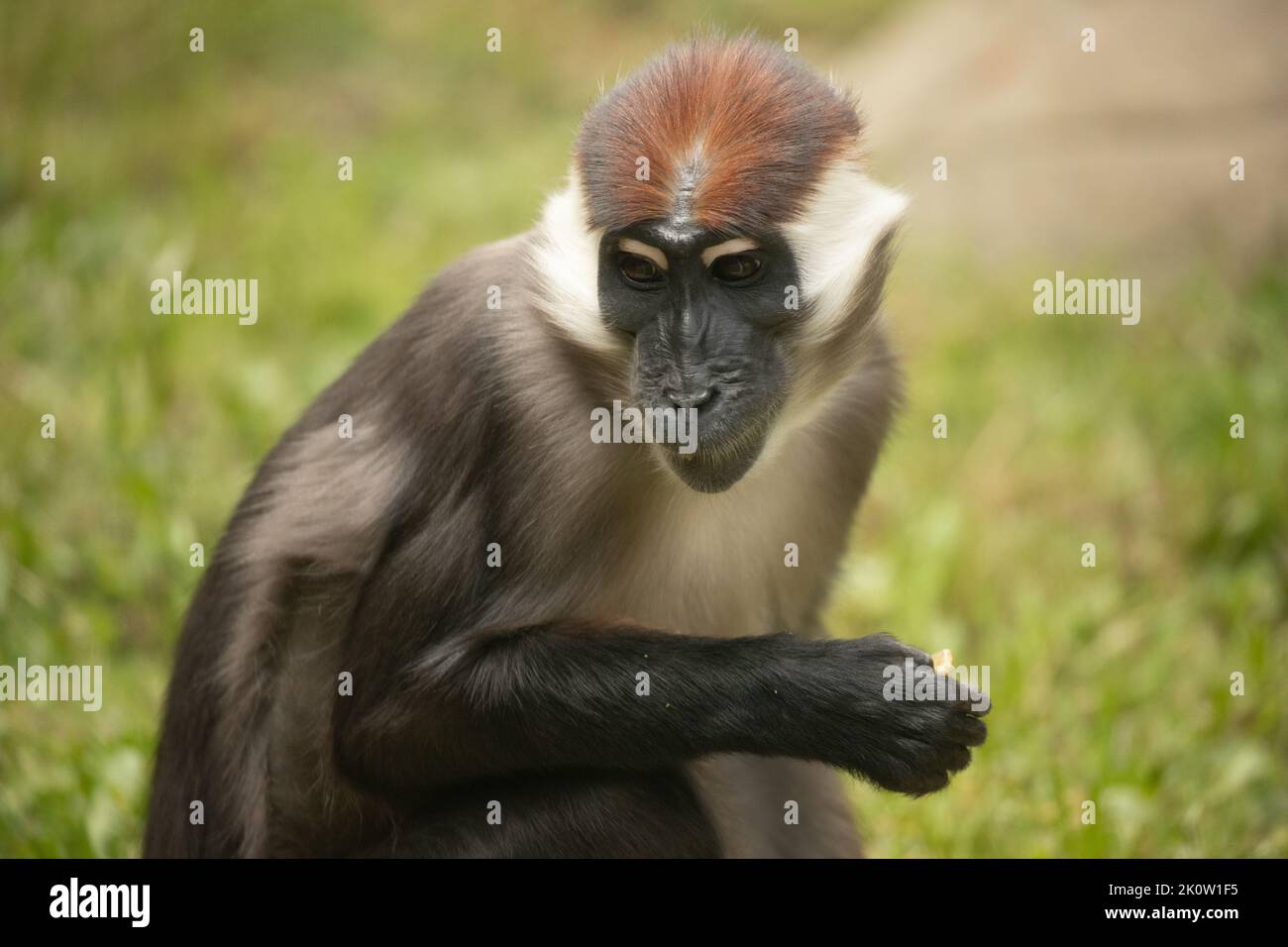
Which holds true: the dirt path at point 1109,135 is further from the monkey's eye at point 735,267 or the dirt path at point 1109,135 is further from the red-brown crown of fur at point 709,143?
the monkey's eye at point 735,267

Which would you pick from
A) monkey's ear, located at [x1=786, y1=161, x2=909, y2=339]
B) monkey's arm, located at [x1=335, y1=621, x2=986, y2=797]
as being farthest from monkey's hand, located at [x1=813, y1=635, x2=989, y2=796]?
monkey's ear, located at [x1=786, y1=161, x2=909, y2=339]

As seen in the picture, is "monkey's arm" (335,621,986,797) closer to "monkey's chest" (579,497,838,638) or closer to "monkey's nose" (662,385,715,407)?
"monkey's chest" (579,497,838,638)

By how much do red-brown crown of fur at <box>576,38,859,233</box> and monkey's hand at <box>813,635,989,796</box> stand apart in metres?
1.38

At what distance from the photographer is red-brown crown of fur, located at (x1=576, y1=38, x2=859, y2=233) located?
430 centimetres

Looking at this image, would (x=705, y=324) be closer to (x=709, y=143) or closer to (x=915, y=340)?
(x=709, y=143)

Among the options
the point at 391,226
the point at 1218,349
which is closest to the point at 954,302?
the point at 1218,349

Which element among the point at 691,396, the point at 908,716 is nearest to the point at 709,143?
the point at 691,396

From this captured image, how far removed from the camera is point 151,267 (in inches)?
373

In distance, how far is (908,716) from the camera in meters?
4.34

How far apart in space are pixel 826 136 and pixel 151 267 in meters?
6.19

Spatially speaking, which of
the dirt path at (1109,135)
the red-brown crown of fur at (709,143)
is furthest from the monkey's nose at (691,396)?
the dirt path at (1109,135)

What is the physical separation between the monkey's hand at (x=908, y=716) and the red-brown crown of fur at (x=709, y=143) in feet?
4.52
